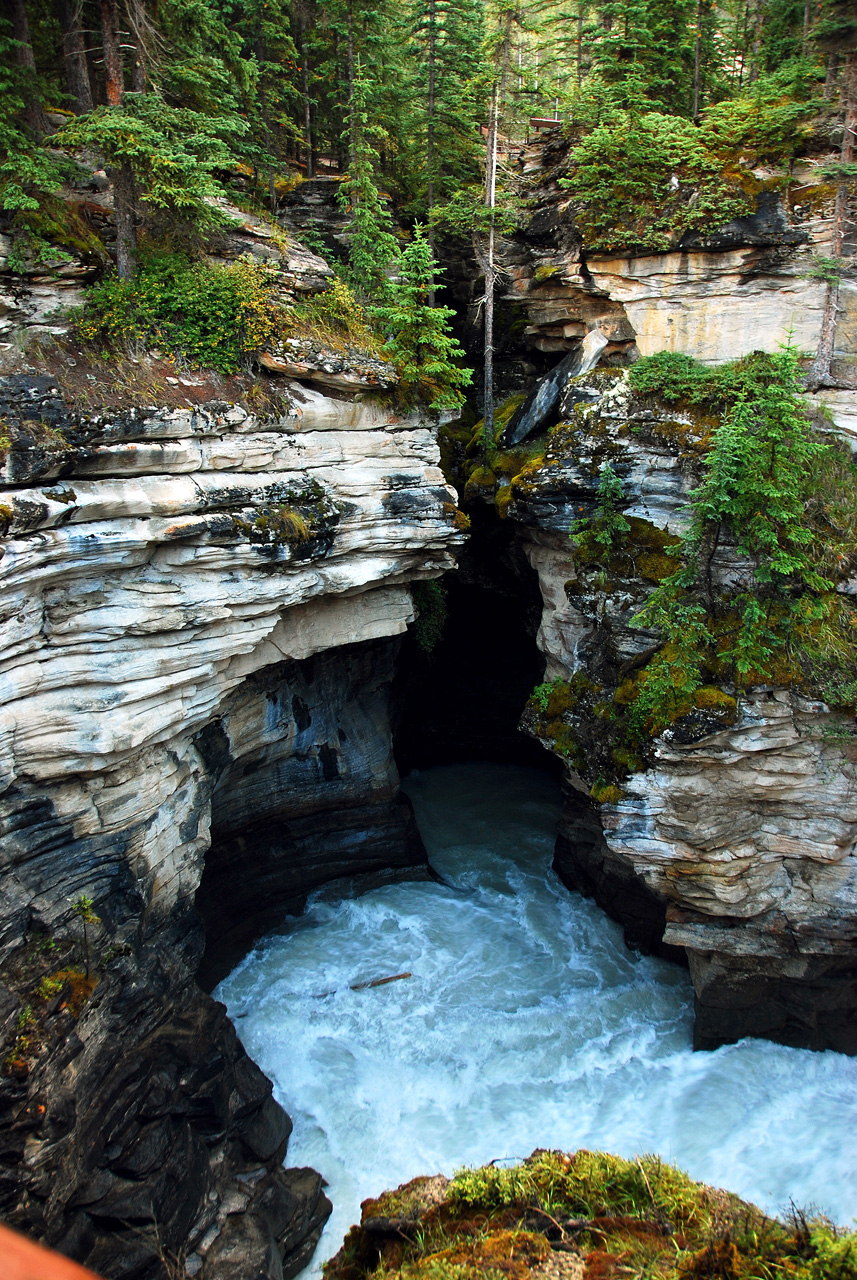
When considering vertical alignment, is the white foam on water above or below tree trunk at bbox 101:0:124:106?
below

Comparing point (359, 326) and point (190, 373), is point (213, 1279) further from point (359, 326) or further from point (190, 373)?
point (359, 326)

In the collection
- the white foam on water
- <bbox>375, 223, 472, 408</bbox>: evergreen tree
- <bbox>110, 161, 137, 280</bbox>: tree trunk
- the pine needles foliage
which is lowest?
the white foam on water

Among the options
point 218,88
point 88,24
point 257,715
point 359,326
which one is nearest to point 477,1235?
point 257,715

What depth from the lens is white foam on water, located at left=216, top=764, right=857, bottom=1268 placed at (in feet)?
43.6

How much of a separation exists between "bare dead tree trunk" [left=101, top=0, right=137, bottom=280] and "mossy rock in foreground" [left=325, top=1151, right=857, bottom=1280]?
600 inches

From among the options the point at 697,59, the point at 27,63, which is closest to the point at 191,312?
the point at 27,63

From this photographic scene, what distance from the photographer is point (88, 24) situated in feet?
57.4

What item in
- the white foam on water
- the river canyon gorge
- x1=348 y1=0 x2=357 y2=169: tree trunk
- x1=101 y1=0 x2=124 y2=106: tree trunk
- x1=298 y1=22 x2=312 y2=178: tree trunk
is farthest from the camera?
x1=298 y1=22 x2=312 y2=178: tree trunk

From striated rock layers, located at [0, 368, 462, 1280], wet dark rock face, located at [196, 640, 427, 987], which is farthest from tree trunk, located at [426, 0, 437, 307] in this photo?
wet dark rock face, located at [196, 640, 427, 987]

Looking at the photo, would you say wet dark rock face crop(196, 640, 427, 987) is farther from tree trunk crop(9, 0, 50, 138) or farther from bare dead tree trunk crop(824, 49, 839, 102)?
bare dead tree trunk crop(824, 49, 839, 102)

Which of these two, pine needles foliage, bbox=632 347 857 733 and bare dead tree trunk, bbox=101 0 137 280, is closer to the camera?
pine needles foliage, bbox=632 347 857 733

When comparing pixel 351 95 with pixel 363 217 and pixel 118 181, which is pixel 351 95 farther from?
pixel 118 181

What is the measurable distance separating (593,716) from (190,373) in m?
10.6

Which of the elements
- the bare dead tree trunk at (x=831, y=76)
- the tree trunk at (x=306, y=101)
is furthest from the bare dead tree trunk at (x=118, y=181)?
the bare dead tree trunk at (x=831, y=76)
